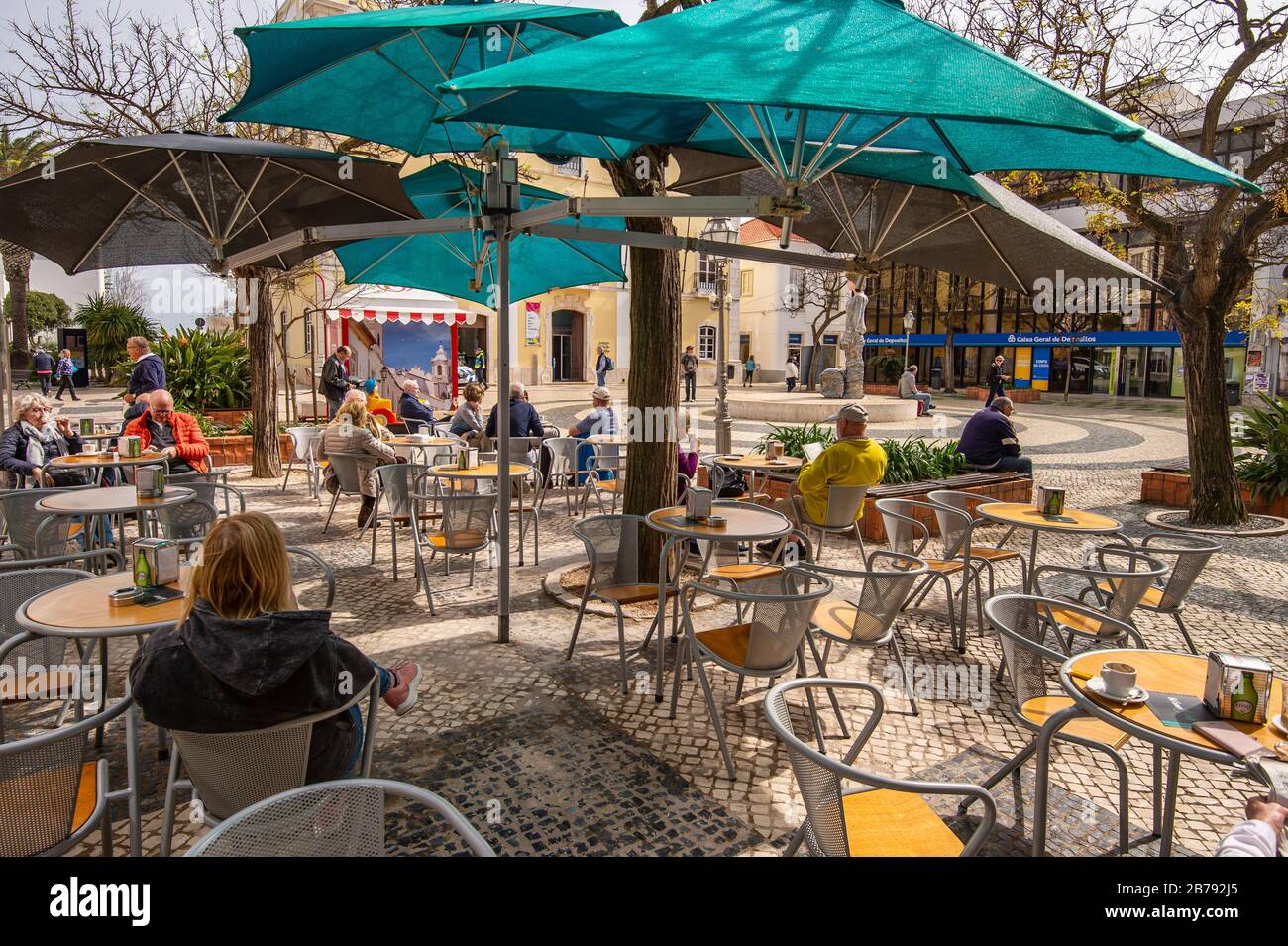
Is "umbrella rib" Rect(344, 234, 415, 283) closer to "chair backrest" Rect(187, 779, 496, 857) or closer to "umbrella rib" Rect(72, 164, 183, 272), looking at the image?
"umbrella rib" Rect(72, 164, 183, 272)

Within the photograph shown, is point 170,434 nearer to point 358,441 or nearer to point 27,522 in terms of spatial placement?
point 358,441

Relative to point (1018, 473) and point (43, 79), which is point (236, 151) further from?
point (1018, 473)

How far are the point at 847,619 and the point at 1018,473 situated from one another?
577cm

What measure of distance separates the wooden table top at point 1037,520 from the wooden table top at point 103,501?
503cm

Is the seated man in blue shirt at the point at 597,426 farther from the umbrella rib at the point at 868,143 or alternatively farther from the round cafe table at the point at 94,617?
the round cafe table at the point at 94,617

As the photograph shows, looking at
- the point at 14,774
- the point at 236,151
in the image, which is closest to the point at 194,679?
the point at 14,774

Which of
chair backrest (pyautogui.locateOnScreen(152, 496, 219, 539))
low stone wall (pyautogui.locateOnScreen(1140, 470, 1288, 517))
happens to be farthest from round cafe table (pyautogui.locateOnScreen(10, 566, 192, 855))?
low stone wall (pyautogui.locateOnScreen(1140, 470, 1288, 517))

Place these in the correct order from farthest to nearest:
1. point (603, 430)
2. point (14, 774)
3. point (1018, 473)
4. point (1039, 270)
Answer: point (603, 430) → point (1018, 473) → point (1039, 270) → point (14, 774)

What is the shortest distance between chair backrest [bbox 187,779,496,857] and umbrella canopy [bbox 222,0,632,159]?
3709mm

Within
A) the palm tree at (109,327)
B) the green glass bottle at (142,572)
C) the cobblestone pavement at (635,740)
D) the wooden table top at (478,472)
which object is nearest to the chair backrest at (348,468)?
the wooden table top at (478,472)

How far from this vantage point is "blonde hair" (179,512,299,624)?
2.15 meters

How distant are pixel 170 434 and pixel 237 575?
5757mm

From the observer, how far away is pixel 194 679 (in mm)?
2021

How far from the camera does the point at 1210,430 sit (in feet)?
28.0
